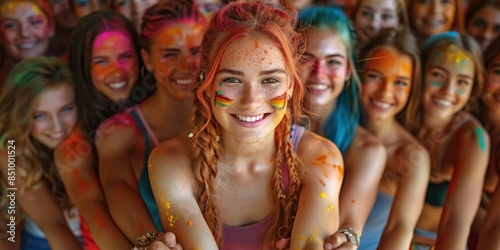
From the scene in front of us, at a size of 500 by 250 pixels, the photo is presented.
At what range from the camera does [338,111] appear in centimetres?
226

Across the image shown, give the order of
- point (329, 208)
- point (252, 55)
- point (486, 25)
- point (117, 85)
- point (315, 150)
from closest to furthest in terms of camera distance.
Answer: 1. point (252, 55)
2. point (329, 208)
3. point (315, 150)
4. point (117, 85)
5. point (486, 25)

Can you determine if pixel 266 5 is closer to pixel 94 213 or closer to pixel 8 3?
pixel 94 213

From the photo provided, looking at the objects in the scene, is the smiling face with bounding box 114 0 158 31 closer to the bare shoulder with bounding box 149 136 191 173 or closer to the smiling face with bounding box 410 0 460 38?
the bare shoulder with bounding box 149 136 191 173

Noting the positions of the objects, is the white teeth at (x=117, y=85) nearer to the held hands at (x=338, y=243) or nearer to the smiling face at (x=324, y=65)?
the smiling face at (x=324, y=65)

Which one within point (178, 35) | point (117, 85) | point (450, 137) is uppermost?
point (178, 35)

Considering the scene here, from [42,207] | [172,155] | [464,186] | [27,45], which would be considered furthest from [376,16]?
[42,207]

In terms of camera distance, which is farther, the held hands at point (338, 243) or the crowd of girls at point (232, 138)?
the crowd of girls at point (232, 138)

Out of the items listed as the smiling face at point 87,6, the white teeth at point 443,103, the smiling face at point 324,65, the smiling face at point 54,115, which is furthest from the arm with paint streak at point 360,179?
the smiling face at point 87,6

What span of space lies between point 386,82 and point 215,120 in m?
0.85

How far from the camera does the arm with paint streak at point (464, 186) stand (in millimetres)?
2162

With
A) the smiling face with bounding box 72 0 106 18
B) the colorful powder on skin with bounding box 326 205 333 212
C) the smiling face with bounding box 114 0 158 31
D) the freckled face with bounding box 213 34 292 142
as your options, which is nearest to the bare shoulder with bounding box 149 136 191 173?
the freckled face with bounding box 213 34 292 142

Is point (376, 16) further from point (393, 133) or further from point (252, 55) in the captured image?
point (252, 55)

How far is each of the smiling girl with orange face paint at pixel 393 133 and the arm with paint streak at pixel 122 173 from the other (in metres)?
0.92

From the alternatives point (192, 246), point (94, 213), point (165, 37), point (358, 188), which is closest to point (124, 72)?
point (165, 37)
